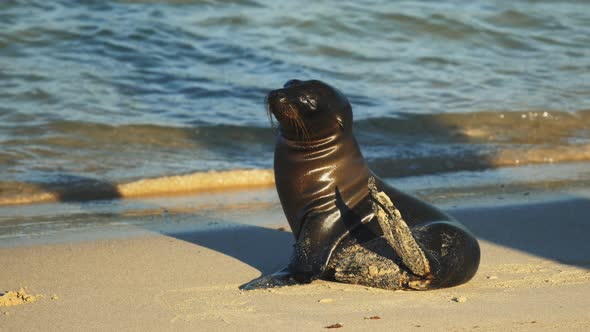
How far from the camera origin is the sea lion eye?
5.36 metres

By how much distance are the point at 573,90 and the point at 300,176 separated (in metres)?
7.20

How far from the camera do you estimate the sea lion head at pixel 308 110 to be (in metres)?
5.32

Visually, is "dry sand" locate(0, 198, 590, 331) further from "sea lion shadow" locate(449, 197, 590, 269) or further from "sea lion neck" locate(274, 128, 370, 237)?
"sea lion neck" locate(274, 128, 370, 237)

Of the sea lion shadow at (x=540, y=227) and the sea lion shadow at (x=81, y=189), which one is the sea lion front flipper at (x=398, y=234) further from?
the sea lion shadow at (x=81, y=189)

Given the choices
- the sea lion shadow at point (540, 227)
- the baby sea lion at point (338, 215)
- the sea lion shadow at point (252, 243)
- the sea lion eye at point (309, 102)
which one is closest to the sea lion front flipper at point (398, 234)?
the baby sea lion at point (338, 215)

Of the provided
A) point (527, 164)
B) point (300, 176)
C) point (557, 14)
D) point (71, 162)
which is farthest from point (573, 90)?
point (300, 176)

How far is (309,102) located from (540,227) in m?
2.11

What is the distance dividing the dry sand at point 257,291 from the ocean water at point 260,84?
1968 millimetres

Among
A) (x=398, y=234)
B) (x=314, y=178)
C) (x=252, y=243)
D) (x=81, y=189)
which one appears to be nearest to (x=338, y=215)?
(x=314, y=178)

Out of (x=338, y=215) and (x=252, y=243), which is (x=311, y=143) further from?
(x=252, y=243)

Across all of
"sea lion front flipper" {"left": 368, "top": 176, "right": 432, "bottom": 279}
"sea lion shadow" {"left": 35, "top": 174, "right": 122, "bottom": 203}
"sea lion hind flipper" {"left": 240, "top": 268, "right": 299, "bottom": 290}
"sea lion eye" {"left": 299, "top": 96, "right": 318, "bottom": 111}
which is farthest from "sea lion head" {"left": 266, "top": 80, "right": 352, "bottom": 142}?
"sea lion shadow" {"left": 35, "top": 174, "right": 122, "bottom": 203}

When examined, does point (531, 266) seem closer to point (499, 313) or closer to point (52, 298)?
point (499, 313)

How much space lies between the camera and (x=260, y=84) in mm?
11711

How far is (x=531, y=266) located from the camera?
18.3 ft
